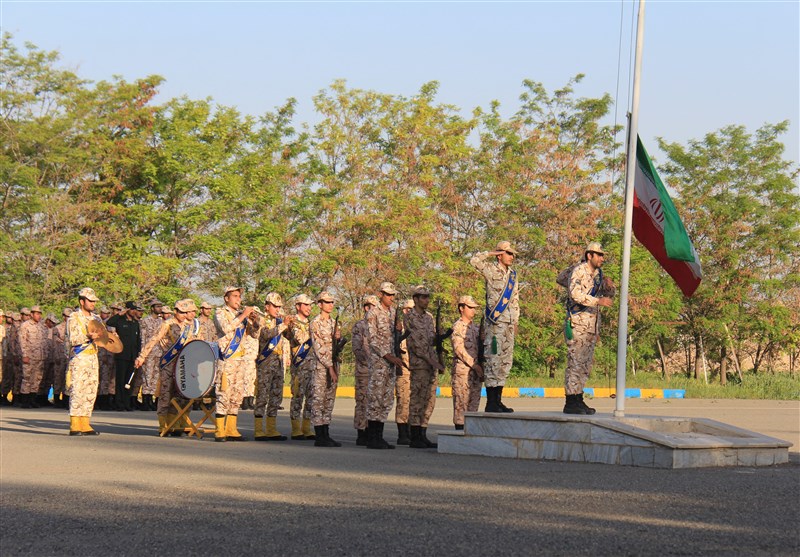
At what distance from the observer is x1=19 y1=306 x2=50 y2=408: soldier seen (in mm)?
26875

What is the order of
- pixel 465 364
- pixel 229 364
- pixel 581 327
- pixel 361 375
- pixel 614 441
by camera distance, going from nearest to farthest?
pixel 614 441, pixel 581 327, pixel 361 375, pixel 465 364, pixel 229 364

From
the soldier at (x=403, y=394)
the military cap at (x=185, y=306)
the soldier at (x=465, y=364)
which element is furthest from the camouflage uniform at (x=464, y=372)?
the military cap at (x=185, y=306)

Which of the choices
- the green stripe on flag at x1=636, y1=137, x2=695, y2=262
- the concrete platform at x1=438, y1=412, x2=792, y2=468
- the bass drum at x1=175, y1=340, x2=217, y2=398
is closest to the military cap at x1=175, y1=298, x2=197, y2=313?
the bass drum at x1=175, y1=340, x2=217, y2=398

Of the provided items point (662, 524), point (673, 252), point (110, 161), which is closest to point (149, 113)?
point (110, 161)

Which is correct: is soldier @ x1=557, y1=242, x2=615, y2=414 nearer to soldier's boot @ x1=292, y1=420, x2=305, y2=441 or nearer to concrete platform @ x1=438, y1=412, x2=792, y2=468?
concrete platform @ x1=438, y1=412, x2=792, y2=468

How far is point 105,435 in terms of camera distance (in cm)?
1727

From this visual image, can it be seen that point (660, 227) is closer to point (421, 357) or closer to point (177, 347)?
point (421, 357)

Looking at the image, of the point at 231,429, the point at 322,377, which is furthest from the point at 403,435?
the point at 231,429

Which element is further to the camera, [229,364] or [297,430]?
[297,430]

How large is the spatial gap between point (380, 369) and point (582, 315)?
115 inches

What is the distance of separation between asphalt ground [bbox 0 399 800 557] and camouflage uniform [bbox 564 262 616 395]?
1.39 meters

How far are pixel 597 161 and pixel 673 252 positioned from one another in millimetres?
31777

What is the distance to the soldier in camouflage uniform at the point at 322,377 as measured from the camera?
15.6m

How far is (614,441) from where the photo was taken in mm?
12516
